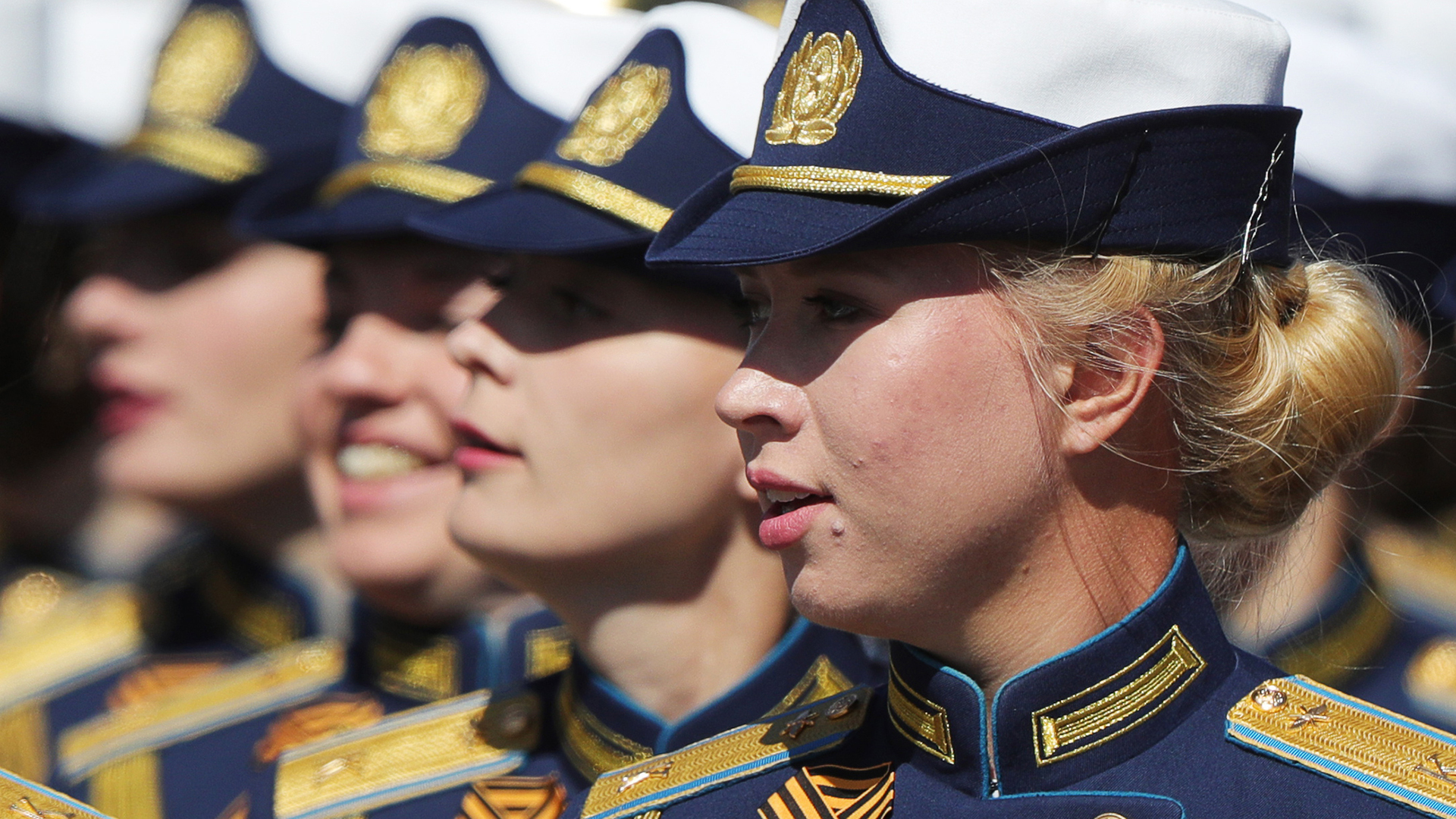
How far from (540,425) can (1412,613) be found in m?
2.89

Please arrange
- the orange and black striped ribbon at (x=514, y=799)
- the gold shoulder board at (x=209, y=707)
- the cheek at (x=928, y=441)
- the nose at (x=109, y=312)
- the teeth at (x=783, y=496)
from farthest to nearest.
A: the nose at (x=109, y=312) → the gold shoulder board at (x=209, y=707) → the orange and black striped ribbon at (x=514, y=799) → the teeth at (x=783, y=496) → the cheek at (x=928, y=441)

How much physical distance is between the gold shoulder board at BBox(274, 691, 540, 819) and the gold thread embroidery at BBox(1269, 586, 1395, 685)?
1860 millimetres

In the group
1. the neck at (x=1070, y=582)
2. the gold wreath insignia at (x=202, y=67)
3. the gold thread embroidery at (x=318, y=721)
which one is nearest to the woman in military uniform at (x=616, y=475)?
the gold thread embroidery at (x=318, y=721)

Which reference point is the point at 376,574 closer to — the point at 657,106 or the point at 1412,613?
the point at 657,106

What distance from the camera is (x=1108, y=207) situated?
2320 mm

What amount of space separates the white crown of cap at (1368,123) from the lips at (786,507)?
6.43ft

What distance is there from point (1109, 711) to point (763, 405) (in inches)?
26.8

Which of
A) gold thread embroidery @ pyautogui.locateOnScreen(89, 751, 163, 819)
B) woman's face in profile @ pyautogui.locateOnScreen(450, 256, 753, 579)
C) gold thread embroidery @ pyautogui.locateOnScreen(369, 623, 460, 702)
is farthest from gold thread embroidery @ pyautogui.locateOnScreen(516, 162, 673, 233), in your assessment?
gold thread embroidery @ pyautogui.locateOnScreen(89, 751, 163, 819)

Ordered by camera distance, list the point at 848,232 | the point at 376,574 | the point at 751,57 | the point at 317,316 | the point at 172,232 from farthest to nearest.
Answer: the point at 172,232
the point at 317,316
the point at 376,574
the point at 751,57
the point at 848,232

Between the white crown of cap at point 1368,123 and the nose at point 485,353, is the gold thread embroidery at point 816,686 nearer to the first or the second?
the nose at point 485,353

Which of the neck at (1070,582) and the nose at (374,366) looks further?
the nose at (374,366)

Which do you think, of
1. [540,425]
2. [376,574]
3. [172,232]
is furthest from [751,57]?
[172,232]

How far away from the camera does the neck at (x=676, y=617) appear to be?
10.8 feet

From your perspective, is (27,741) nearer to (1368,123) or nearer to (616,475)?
(616,475)
